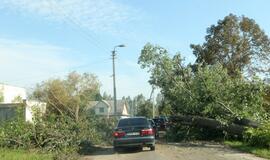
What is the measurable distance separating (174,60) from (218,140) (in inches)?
220

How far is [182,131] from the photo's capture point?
31.4 meters

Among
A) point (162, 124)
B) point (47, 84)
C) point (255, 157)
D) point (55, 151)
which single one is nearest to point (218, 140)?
point (255, 157)

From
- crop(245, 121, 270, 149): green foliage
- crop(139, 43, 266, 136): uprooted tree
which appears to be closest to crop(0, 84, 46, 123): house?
crop(139, 43, 266, 136): uprooted tree

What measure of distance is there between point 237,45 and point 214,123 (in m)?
22.3

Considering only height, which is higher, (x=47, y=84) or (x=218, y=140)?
(x=47, y=84)

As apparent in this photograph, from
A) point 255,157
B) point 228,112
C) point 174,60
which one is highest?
point 174,60

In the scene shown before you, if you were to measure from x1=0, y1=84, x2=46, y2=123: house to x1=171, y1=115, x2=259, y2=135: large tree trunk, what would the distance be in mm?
8890

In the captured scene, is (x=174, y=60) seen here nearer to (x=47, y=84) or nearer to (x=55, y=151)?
(x=55, y=151)

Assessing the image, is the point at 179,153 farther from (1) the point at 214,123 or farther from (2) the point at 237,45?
(2) the point at 237,45

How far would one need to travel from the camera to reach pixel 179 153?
74.7 feet

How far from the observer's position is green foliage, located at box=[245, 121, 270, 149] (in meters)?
23.2

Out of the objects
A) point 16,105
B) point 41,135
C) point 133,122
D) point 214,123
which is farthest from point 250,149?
point 16,105

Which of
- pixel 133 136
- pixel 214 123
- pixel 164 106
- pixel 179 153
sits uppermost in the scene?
pixel 164 106

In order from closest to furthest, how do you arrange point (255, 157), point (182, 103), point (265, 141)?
point (255, 157), point (265, 141), point (182, 103)
